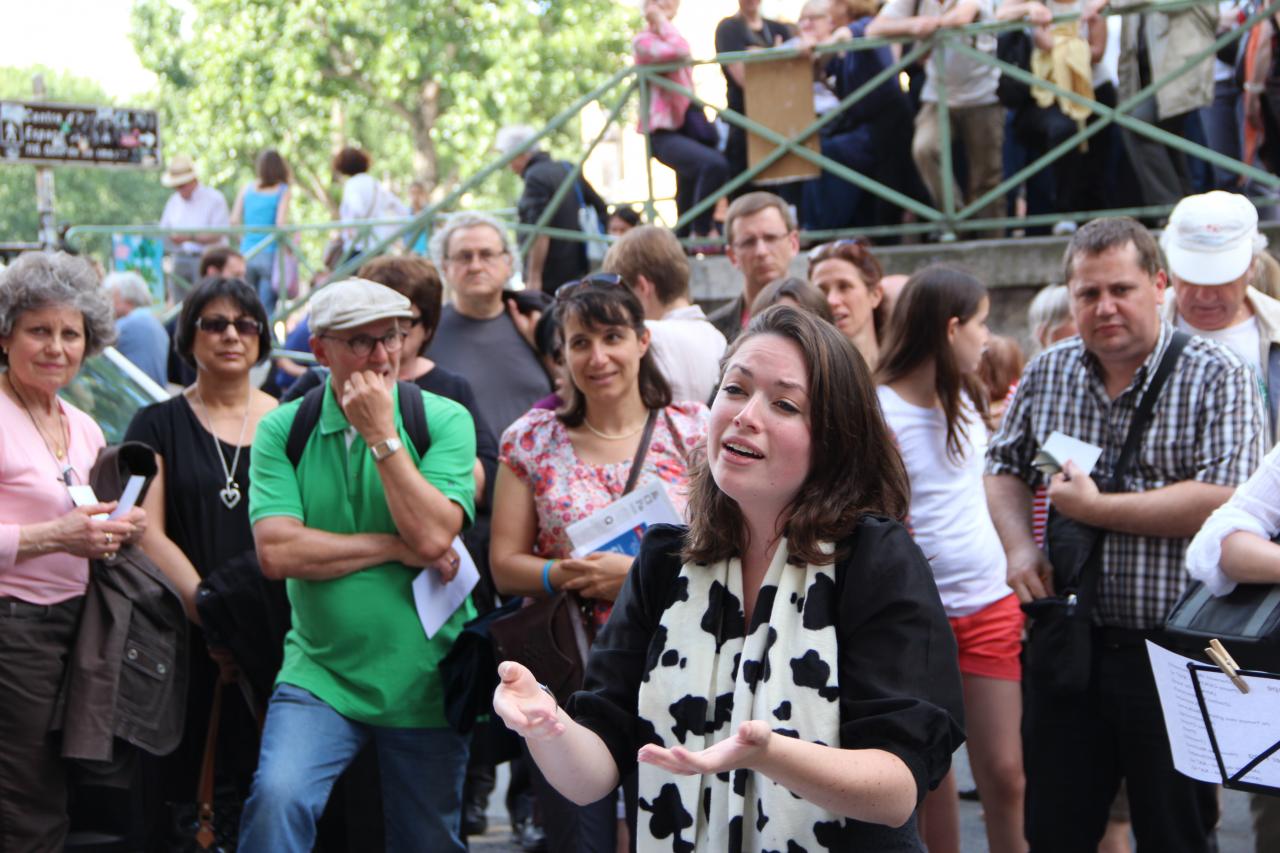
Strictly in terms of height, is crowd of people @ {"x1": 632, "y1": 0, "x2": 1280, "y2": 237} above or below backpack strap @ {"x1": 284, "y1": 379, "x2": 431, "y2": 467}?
above

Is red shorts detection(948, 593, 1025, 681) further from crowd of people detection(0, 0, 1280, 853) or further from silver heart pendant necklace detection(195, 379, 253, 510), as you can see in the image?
silver heart pendant necklace detection(195, 379, 253, 510)

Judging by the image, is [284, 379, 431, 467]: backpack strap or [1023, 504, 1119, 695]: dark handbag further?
[284, 379, 431, 467]: backpack strap

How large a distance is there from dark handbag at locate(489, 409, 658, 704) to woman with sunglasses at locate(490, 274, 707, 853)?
6 centimetres

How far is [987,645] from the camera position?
4.52 meters

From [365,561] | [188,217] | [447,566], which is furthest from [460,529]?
[188,217]

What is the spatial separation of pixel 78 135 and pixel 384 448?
16.8 feet

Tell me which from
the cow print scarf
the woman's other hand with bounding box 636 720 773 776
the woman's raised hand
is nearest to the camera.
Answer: the woman's other hand with bounding box 636 720 773 776

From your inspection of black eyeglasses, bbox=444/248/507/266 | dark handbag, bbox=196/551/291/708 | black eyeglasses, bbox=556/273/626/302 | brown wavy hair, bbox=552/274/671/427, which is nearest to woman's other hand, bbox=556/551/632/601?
brown wavy hair, bbox=552/274/671/427

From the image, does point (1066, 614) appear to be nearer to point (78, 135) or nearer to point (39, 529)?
point (39, 529)

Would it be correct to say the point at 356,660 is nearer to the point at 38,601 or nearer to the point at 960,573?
the point at 38,601

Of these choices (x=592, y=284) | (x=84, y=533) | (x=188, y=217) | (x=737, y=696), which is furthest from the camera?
(x=188, y=217)

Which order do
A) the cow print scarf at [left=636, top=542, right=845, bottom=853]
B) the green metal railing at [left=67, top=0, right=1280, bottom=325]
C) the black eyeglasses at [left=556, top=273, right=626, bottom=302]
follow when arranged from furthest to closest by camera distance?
the green metal railing at [left=67, top=0, right=1280, bottom=325] < the black eyeglasses at [left=556, top=273, right=626, bottom=302] < the cow print scarf at [left=636, top=542, right=845, bottom=853]

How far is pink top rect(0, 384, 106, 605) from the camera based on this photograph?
13.9 ft

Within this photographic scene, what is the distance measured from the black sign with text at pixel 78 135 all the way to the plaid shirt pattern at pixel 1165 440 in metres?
6.10
